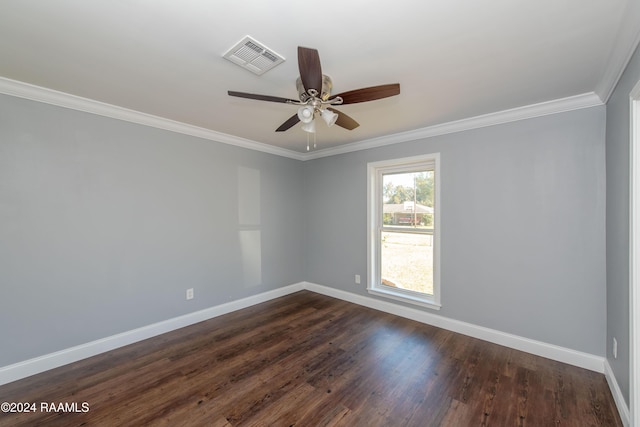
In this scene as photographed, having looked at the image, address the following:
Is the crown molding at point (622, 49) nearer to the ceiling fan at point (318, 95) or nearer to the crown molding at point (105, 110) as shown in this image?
the ceiling fan at point (318, 95)

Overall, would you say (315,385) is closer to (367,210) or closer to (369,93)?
(369,93)

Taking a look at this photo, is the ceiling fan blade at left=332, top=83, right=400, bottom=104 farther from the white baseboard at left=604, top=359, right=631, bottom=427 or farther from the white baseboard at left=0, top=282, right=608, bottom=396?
the white baseboard at left=0, top=282, right=608, bottom=396

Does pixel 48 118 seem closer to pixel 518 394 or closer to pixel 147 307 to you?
pixel 147 307

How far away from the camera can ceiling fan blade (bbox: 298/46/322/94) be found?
133 cm

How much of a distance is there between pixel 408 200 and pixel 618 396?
8.16ft

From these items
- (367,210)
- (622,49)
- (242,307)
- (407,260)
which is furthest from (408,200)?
(242,307)

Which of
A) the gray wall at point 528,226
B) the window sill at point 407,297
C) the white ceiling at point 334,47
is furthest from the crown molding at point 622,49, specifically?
the window sill at point 407,297

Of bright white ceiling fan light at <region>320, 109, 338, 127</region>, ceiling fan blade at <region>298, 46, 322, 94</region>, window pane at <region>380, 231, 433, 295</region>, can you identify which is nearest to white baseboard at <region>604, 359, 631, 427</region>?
window pane at <region>380, 231, 433, 295</region>

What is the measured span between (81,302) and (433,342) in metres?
3.62

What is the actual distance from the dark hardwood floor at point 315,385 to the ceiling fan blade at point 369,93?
2.24 meters

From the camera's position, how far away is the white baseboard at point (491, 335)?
2.35 m

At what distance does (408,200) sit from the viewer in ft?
11.8

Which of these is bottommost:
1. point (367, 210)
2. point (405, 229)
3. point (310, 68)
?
point (405, 229)

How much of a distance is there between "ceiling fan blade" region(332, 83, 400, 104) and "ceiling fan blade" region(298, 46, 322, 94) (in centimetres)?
20
